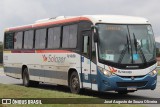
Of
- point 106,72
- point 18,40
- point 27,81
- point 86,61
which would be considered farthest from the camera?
point 18,40

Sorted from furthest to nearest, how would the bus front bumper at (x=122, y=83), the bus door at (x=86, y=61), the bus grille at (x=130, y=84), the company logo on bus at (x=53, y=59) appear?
the company logo on bus at (x=53, y=59) < the bus door at (x=86, y=61) < the bus grille at (x=130, y=84) < the bus front bumper at (x=122, y=83)

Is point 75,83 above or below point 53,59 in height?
below

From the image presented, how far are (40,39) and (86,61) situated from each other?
5.63 m

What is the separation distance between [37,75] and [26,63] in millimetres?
1589

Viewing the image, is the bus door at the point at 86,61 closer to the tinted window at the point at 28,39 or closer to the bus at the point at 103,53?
the bus at the point at 103,53

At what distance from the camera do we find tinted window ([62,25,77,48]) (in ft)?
64.0

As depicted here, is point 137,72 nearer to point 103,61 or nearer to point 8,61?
point 103,61

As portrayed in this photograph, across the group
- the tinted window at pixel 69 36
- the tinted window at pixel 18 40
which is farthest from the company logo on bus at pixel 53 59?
the tinted window at pixel 18 40

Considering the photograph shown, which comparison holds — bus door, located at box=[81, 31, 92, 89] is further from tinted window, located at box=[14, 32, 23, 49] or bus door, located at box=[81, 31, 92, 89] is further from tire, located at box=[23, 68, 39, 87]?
tinted window, located at box=[14, 32, 23, 49]

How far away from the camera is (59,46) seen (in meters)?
21.0

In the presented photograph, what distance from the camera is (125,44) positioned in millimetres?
17547

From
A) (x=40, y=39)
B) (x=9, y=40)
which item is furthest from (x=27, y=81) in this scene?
(x=9, y=40)

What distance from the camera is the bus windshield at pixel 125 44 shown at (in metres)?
17.3

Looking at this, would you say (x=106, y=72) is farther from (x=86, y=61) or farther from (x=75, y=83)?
(x=75, y=83)
